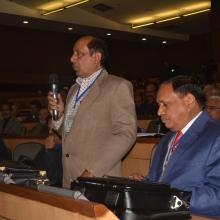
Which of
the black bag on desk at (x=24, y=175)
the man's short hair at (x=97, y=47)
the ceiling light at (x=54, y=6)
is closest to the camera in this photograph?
the black bag on desk at (x=24, y=175)

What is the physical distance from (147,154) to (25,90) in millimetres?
11314

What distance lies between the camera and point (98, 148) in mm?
2531

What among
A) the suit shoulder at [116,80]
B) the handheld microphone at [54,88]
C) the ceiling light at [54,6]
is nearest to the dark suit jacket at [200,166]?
the suit shoulder at [116,80]

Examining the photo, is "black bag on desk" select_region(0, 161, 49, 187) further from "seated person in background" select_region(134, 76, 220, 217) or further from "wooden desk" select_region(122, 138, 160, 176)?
"wooden desk" select_region(122, 138, 160, 176)

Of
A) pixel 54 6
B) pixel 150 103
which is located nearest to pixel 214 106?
pixel 150 103

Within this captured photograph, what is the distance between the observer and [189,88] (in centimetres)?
204

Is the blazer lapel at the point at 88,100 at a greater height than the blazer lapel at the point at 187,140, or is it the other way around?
the blazer lapel at the point at 88,100

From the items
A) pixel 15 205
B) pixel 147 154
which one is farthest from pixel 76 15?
pixel 15 205

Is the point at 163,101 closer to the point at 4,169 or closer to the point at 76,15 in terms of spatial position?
the point at 4,169

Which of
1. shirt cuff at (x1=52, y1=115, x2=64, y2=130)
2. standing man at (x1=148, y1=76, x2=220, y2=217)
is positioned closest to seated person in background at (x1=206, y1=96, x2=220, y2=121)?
shirt cuff at (x1=52, y1=115, x2=64, y2=130)

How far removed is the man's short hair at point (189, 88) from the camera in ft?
6.69

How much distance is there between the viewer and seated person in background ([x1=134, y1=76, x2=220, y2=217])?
1.78 metres

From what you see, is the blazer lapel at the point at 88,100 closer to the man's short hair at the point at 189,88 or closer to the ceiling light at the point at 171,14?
the man's short hair at the point at 189,88

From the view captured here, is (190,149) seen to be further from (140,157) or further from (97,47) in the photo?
(140,157)
